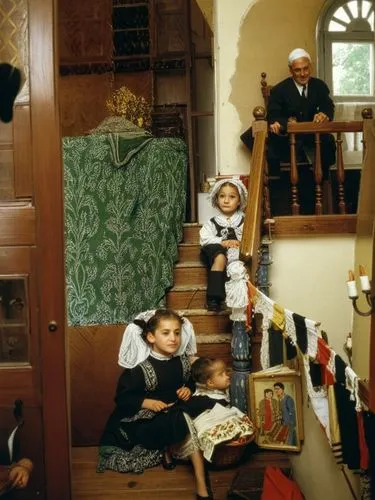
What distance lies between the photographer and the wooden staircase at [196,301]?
13.5 ft

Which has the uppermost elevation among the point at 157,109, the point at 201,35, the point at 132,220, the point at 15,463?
the point at 201,35

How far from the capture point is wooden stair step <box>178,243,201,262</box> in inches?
193

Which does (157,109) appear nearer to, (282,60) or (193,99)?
(193,99)

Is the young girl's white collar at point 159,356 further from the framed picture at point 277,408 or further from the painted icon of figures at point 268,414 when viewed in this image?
the painted icon of figures at point 268,414

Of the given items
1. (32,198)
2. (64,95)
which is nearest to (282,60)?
(64,95)

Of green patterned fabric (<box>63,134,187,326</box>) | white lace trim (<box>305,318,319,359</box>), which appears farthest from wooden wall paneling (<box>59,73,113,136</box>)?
white lace trim (<box>305,318,319,359</box>)

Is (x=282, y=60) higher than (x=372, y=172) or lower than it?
higher

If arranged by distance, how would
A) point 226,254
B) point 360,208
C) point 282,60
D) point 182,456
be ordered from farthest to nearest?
point 282,60, point 226,254, point 360,208, point 182,456

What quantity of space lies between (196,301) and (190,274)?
27cm

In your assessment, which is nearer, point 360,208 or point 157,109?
point 360,208

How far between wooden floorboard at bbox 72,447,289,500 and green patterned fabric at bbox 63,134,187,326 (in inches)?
51.5

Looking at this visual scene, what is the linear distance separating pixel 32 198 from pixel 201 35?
206 inches

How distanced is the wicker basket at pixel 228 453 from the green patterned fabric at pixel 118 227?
4.75 ft

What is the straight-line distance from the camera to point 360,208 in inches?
145
